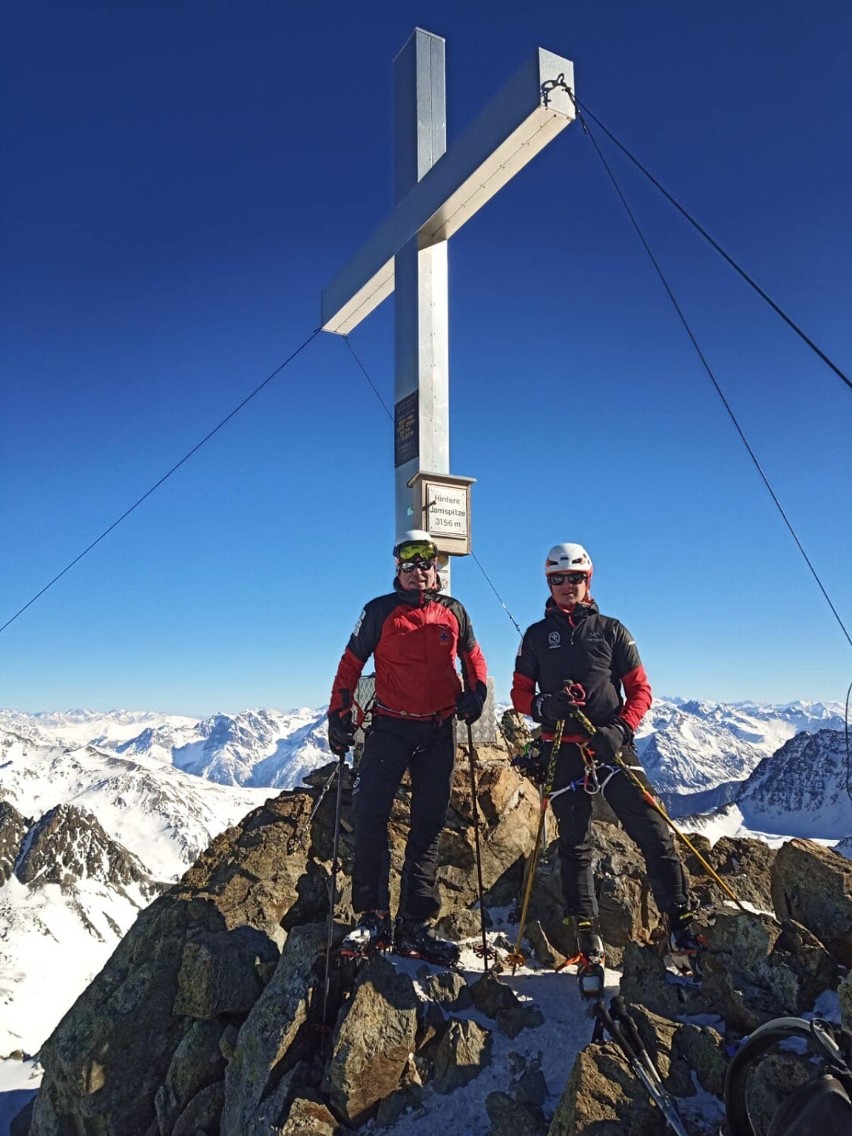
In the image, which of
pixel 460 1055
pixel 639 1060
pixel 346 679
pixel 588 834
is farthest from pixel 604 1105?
pixel 346 679

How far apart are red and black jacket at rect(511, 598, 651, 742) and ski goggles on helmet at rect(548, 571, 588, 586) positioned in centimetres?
23

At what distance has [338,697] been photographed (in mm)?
7652

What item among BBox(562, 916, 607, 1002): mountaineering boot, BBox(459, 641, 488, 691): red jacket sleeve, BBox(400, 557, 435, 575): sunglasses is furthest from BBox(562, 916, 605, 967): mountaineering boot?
BBox(400, 557, 435, 575): sunglasses

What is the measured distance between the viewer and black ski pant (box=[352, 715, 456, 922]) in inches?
279

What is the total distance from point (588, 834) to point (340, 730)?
250 cm

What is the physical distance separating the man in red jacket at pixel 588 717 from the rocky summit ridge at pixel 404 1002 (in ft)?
1.54

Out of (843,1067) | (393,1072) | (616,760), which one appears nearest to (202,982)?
(393,1072)

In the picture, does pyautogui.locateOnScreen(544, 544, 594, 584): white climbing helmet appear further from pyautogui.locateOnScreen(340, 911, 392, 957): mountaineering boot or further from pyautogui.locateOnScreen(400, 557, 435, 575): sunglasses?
pyautogui.locateOnScreen(340, 911, 392, 957): mountaineering boot

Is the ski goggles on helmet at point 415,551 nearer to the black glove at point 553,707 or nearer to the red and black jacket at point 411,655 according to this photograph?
the red and black jacket at point 411,655

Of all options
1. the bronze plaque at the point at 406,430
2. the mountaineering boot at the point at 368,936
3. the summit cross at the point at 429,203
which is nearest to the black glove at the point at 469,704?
the mountaineering boot at the point at 368,936

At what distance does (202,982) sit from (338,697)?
286 centimetres

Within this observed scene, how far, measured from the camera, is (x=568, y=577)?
7316 millimetres

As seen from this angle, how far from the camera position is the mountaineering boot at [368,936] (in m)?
6.61


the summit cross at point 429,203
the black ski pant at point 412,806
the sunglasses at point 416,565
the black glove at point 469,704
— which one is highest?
the summit cross at point 429,203
